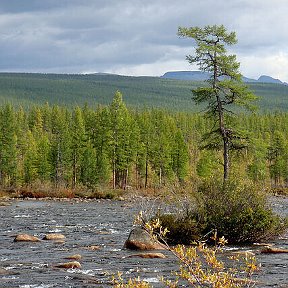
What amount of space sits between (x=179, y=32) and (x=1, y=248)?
2589cm

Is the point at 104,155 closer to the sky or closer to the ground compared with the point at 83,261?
closer to the ground

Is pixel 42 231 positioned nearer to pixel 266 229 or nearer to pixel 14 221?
pixel 14 221

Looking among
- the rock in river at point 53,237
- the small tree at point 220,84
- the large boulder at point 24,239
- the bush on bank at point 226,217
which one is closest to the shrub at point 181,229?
the bush on bank at point 226,217

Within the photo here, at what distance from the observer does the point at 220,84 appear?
131ft

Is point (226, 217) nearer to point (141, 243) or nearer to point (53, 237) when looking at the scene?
point (141, 243)

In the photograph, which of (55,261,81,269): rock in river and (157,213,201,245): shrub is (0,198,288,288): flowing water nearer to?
(55,261,81,269): rock in river

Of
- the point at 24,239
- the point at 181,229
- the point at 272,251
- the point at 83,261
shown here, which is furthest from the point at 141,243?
the point at 24,239

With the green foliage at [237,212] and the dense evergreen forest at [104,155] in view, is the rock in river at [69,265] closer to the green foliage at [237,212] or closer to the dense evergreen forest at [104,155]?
the green foliage at [237,212]

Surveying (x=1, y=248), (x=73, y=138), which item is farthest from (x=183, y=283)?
(x=73, y=138)

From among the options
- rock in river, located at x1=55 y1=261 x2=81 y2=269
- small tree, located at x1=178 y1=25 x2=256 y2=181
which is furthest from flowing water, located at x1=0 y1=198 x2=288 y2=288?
small tree, located at x1=178 y1=25 x2=256 y2=181

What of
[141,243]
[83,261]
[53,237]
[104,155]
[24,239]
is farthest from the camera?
[104,155]

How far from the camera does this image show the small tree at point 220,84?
4050 cm

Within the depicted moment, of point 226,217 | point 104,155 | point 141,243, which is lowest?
point 104,155

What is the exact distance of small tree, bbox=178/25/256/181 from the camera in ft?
133
